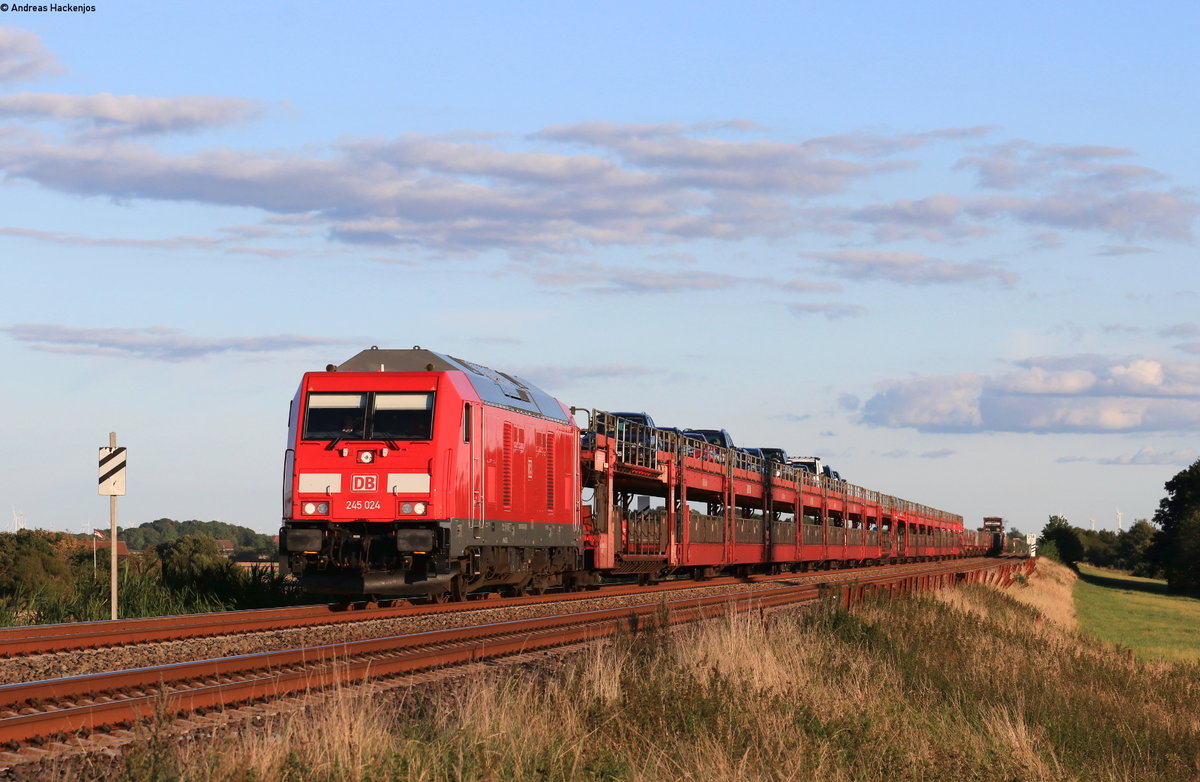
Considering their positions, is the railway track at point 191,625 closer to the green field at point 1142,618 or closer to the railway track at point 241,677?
the railway track at point 241,677

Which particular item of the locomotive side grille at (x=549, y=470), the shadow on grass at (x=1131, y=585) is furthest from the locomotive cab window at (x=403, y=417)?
the shadow on grass at (x=1131, y=585)

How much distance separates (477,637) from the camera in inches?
652

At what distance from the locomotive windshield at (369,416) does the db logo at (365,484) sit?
646mm

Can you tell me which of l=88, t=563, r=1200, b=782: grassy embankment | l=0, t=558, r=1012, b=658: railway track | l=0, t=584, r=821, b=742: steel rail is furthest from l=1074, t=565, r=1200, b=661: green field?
l=0, t=584, r=821, b=742: steel rail

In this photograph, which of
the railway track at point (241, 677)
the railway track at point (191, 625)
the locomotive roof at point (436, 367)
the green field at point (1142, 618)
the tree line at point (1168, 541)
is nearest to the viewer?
the railway track at point (241, 677)

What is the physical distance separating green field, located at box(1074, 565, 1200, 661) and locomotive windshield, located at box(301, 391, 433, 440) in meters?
21.4

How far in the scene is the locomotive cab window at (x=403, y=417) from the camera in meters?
20.9

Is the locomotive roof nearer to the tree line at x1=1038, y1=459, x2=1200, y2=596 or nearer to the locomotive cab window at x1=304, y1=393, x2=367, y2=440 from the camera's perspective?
the locomotive cab window at x1=304, y1=393, x2=367, y2=440

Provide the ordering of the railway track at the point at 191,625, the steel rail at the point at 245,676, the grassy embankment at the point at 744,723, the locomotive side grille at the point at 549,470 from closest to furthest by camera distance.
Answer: the grassy embankment at the point at 744,723
the steel rail at the point at 245,676
the railway track at the point at 191,625
the locomotive side grille at the point at 549,470

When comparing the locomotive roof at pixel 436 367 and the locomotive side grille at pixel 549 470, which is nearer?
the locomotive roof at pixel 436 367

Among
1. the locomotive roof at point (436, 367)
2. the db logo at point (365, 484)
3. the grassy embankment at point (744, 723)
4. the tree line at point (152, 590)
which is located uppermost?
the locomotive roof at point (436, 367)

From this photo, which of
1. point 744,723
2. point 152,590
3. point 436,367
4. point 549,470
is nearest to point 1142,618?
point 549,470

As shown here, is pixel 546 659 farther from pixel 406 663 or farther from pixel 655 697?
pixel 655 697

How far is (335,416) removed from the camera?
21.2 m
